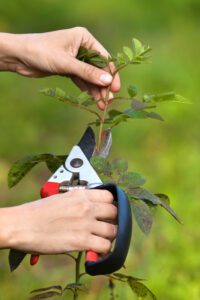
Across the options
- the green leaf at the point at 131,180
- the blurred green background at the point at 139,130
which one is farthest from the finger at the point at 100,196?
the blurred green background at the point at 139,130

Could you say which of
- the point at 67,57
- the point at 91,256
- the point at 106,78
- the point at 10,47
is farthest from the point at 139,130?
the point at 91,256

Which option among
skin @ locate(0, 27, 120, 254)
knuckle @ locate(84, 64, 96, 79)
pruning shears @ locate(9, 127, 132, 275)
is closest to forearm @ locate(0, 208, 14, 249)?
skin @ locate(0, 27, 120, 254)

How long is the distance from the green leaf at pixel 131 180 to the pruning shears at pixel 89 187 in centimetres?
7

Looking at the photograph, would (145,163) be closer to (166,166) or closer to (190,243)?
(166,166)

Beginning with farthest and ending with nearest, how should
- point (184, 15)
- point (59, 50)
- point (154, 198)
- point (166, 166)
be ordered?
1. point (184, 15)
2. point (166, 166)
3. point (59, 50)
4. point (154, 198)

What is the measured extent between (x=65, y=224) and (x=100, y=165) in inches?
10.9

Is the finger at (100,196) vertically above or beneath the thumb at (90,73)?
beneath

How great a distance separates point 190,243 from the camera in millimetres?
4598

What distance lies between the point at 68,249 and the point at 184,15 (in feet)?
23.6

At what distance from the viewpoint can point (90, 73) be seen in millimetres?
2863

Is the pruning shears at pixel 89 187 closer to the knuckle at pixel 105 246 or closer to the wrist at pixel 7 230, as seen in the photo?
the knuckle at pixel 105 246

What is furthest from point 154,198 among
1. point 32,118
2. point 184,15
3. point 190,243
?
point 184,15

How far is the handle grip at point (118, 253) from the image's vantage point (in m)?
2.31

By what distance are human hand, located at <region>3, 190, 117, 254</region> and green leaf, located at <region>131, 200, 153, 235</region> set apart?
2.4 inches
